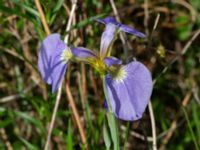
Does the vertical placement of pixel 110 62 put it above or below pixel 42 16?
below

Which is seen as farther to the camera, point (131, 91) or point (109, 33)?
point (109, 33)

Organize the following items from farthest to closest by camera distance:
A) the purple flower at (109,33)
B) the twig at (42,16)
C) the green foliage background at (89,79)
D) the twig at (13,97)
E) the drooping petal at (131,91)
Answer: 1. the twig at (13,97)
2. the green foliage background at (89,79)
3. the twig at (42,16)
4. the purple flower at (109,33)
5. the drooping petal at (131,91)

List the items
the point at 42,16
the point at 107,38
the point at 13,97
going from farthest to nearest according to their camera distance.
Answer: the point at 13,97 → the point at 42,16 → the point at 107,38

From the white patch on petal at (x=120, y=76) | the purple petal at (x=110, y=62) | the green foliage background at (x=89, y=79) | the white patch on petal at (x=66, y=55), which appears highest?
the white patch on petal at (x=66, y=55)

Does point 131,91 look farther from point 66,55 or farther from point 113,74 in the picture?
point 66,55

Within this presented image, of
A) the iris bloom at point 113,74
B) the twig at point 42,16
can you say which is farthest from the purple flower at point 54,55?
the twig at point 42,16

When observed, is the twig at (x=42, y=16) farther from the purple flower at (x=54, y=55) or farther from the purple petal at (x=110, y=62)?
the purple petal at (x=110, y=62)

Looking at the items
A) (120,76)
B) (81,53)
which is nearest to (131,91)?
(120,76)

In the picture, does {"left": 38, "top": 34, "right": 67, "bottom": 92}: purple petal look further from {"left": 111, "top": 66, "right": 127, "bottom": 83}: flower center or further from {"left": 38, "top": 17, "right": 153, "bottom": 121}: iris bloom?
{"left": 111, "top": 66, "right": 127, "bottom": 83}: flower center
